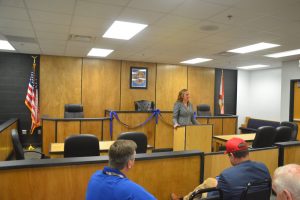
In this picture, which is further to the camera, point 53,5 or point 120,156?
point 53,5

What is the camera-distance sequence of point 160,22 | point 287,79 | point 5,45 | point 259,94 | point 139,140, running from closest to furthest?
point 139,140
point 160,22
point 5,45
point 287,79
point 259,94

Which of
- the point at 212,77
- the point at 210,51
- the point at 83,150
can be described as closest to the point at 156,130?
the point at 210,51

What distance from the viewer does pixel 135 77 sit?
8.80 meters

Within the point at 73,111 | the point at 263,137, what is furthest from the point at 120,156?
the point at 73,111

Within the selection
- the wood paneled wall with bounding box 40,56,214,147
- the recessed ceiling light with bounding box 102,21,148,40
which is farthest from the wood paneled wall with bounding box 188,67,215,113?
the recessed ceiling light with bounding box 102,21,148,40

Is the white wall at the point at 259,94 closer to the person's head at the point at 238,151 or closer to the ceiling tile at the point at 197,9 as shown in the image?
the ceiling tile at the point at 197,9

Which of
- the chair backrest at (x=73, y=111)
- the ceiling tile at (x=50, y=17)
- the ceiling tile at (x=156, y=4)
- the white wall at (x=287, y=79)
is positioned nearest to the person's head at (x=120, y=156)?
the ceiling tile at (x=156, y=4)

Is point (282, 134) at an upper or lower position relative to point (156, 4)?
lower

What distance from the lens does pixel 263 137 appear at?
409cm

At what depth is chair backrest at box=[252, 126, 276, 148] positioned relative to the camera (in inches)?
159

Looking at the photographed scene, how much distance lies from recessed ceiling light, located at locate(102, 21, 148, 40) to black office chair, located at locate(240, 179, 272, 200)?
10.7 ft

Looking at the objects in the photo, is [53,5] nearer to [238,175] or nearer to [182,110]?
[182,110]

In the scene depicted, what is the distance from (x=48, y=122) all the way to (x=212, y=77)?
701 cm

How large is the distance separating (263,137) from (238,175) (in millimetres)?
2614
